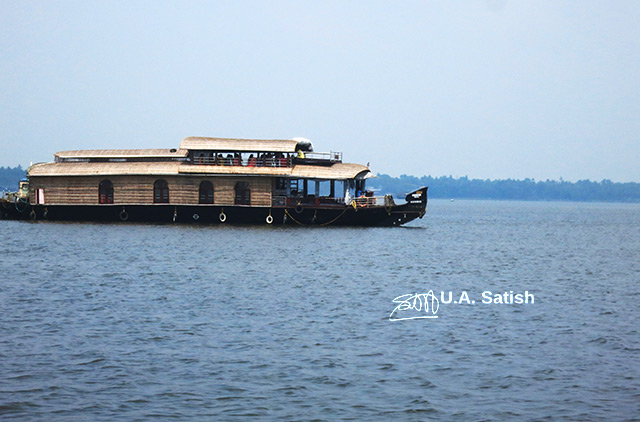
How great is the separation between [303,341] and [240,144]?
39.0 metres

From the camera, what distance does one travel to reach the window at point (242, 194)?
183 feet

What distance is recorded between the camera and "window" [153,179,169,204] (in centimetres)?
5703

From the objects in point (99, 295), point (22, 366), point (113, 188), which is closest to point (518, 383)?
point (22, 366)

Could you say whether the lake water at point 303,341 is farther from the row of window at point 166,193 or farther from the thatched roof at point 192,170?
the row of window at point 166,193

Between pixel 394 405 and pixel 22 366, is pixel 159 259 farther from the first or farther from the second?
pixel 394 405

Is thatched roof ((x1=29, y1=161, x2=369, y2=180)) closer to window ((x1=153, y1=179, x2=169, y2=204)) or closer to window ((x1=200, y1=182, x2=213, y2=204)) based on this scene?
window ((x1=153, y1=179, x2=169, y2=204))

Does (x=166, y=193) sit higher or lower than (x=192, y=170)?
lower

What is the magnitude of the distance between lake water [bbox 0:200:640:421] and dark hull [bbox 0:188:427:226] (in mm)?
16936

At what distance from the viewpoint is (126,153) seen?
5922 centimetres

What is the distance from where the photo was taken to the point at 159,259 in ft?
119

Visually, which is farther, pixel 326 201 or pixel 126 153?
pixel 126 153
